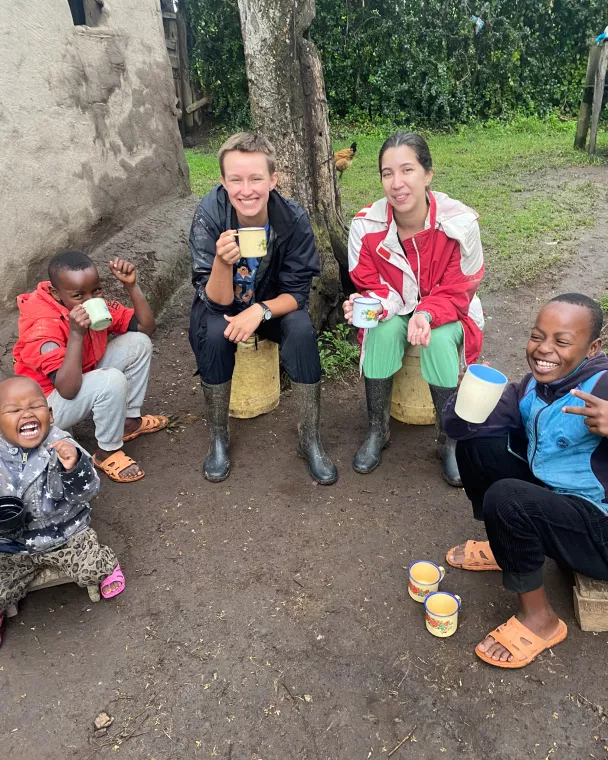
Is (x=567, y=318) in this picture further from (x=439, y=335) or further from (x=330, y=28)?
(x=330, y=28)

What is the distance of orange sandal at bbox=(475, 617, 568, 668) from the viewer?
2062 mm

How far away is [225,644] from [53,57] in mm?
3399

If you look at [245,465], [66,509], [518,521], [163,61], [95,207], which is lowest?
[245,465]

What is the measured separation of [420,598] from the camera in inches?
92.4

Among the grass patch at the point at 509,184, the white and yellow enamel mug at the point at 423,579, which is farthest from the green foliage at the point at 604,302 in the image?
the white and yellow enamel mug at the point at 423,579

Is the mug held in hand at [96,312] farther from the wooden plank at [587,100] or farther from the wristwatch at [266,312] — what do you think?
the wooden plank at [587,100]

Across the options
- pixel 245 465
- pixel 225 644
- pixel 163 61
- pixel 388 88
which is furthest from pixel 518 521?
pixel 388 88

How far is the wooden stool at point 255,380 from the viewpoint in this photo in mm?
3447

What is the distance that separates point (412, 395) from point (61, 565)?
6.54 ft

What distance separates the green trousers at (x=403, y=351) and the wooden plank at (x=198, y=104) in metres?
10.6

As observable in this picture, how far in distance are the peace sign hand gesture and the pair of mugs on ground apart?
0.81 meters

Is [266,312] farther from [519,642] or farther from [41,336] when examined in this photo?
[519,642]

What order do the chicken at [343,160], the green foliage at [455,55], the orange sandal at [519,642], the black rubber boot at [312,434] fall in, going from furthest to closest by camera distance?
the green foliage at [455,55] < the chicken at [343,160] < the black rubber boot at [312,434] < the orange sandal at [519,642]

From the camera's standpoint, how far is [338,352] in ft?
13.5
